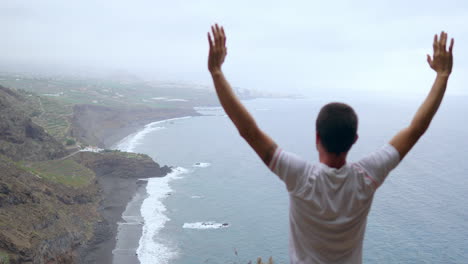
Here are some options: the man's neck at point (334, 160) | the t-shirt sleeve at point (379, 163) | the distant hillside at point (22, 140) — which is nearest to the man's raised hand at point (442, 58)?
the t-shirt sleeve at point (379, 163)

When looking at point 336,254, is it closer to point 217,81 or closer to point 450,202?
point 217,81

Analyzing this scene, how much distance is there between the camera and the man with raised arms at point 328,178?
2139mm

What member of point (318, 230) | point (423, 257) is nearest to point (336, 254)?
point (318, 230)

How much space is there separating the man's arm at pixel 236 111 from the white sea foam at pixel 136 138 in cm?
7454

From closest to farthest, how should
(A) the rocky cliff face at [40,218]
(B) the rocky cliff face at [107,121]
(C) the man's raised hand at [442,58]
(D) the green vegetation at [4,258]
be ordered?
(C) the man's raised hand at [442,58], (D) the green vegetation at [4,258], (A) the rocky cliff face at [40,218], (B) the rocky cliff face at [107,121]

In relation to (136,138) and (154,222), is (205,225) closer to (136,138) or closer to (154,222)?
(154,222)

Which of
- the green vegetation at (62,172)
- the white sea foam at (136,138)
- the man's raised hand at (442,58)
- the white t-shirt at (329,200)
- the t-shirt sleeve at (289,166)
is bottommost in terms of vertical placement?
the white sea foam at (136,138)

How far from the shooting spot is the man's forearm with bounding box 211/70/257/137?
216 cm

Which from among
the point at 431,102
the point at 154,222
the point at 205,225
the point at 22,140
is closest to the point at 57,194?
the point at 154,222

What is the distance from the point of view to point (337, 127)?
2.21 meters

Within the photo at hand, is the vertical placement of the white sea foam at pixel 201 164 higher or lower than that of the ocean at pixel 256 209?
higher

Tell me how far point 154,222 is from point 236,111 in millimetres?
40439

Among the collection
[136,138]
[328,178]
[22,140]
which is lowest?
[136,138]

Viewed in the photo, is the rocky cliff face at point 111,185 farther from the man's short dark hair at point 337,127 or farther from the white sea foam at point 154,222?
the man's short dark hair at point 337,127
